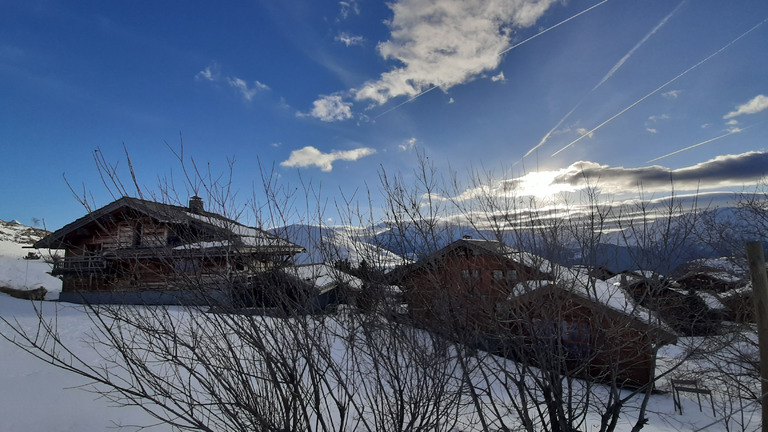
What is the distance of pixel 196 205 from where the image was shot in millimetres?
4086

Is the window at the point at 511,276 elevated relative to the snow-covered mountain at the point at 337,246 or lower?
lower

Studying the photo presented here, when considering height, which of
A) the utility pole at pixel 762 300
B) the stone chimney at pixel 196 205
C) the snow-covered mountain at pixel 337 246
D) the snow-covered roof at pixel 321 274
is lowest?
the utility pole at pixel 762 300

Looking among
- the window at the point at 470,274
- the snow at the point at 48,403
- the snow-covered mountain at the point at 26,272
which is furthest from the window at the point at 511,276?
the snow-covered mountain at the point at 26,272

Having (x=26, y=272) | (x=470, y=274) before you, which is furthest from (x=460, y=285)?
(x=26, y=272)

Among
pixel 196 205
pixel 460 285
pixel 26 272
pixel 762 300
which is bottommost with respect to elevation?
pixel 762 300

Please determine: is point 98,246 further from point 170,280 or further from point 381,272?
point 381,272

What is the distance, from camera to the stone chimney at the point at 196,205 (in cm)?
381

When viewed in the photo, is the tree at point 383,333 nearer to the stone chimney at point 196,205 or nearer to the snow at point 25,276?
the stone chimney at point 196,205

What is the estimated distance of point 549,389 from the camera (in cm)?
467

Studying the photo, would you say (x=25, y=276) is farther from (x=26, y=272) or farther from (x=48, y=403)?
(x=48, y=403)

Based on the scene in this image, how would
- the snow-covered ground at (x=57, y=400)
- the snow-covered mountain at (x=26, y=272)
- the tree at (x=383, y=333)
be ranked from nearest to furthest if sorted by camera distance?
the tree at (x=383, y=333) < the snow-covered ground at (x=57, y=400) < the snow-covered mountain at (x=26, y=272)

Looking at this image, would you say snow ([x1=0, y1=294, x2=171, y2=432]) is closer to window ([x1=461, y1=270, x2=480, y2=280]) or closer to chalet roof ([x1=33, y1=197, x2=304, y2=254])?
chalet roof ([x1=33, y1=197, x2=304, y2=254])

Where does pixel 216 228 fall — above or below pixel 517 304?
above

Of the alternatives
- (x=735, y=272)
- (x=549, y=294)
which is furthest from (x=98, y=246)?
(x=735, y=272)
